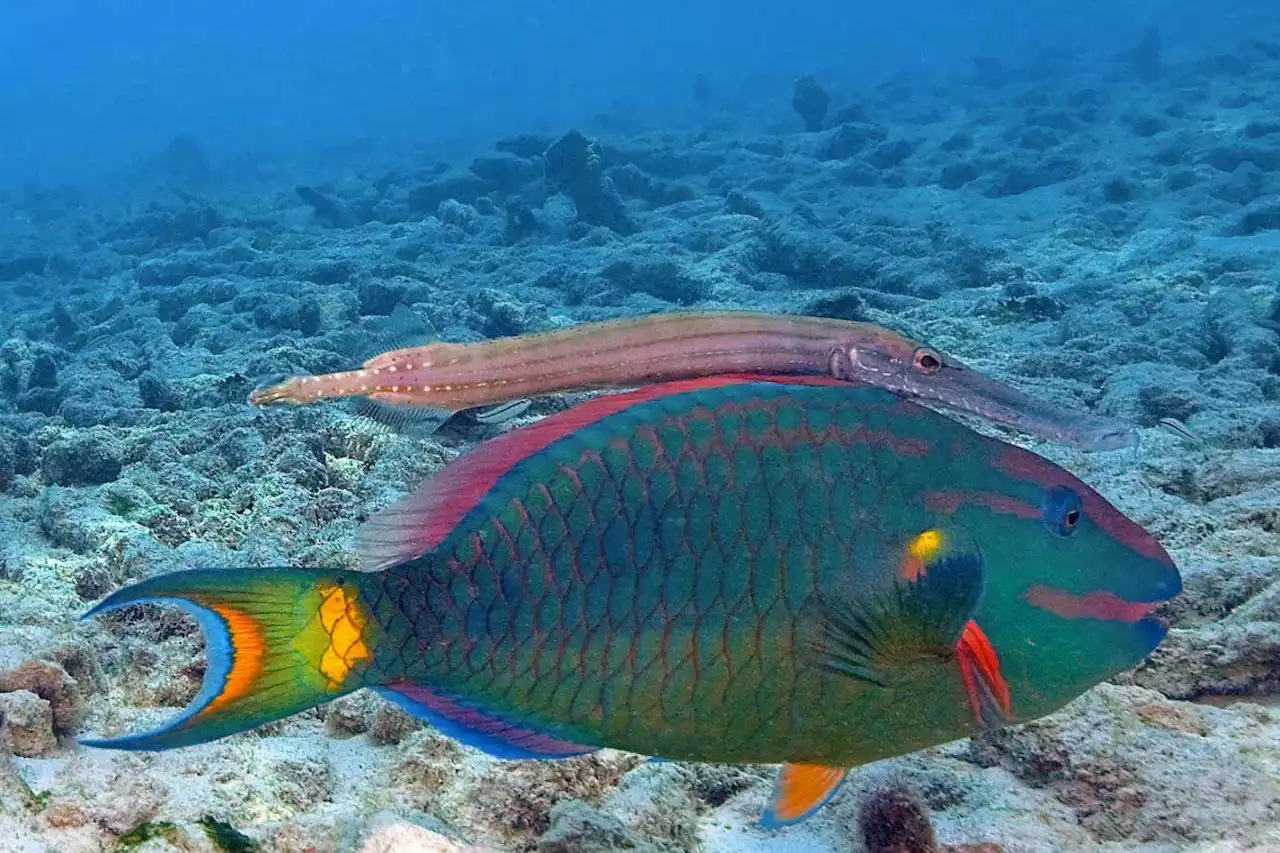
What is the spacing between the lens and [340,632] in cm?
131

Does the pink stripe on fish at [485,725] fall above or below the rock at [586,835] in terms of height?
above

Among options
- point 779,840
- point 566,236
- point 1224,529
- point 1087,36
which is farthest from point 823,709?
point 1087,36

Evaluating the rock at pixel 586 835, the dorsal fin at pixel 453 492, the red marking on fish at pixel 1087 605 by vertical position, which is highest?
the dorsal fin at pixel 453 492

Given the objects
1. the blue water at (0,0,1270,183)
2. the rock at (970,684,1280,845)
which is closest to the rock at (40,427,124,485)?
the rock at (970,684,1280,845)

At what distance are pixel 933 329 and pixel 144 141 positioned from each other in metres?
62.3

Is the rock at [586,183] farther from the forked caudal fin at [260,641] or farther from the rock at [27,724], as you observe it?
the forked caudal fin at [260,641]

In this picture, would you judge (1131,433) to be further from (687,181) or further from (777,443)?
(687,181)

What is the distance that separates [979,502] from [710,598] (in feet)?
1.46

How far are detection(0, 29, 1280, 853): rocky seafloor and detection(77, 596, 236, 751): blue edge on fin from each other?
2.64 ft

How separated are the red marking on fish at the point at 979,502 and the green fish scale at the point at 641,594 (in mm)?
46

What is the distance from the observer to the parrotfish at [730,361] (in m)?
2.57

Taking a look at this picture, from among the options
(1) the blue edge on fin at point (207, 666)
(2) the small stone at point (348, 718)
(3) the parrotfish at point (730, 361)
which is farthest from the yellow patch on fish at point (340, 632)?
(2) the small stone at point (348, 718)

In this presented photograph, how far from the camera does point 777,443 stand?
54.6 inches

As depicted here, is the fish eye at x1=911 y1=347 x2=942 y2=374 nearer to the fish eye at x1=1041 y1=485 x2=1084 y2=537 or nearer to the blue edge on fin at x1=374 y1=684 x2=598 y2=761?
the fish eye at x1=1041 y1=485 x2=1084 y2=537
